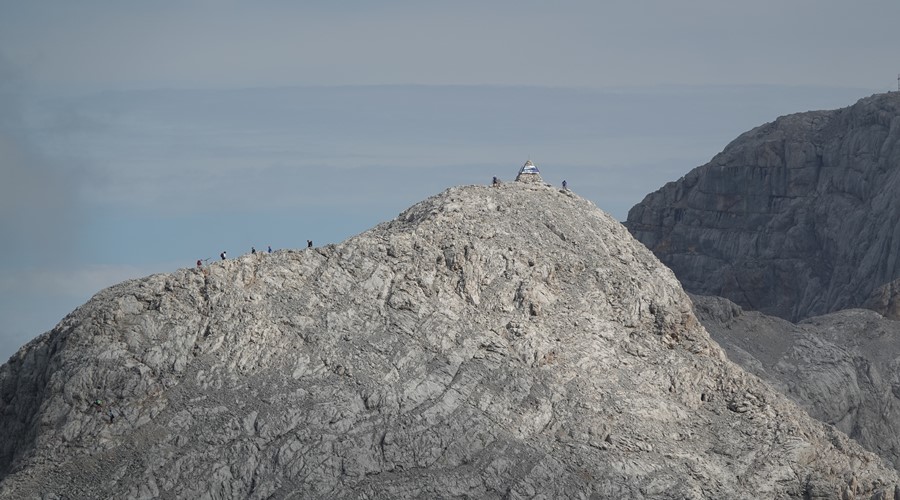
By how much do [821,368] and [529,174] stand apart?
116ft

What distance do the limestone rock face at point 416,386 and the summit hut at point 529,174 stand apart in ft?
16.4

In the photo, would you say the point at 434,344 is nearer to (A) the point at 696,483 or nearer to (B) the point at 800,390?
(A) the point at 696,483

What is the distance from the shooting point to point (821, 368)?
15788 centimetres

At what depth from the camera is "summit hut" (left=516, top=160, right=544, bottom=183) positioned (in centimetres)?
13150

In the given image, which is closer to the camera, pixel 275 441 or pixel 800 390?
pixel 275 441

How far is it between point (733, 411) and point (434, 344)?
54.5 feet

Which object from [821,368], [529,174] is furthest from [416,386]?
[821,368]

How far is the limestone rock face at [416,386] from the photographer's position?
11025 centimetres

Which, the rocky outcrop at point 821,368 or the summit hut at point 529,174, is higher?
the summit hut at point 529,174

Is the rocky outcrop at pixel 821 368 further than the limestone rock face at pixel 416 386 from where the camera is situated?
Yes

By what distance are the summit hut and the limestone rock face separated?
16.4ft

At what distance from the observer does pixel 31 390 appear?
11550 centimetres

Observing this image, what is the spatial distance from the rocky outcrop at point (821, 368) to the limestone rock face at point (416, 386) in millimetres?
26317

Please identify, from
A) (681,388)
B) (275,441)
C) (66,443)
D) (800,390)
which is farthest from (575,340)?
(800,390)
